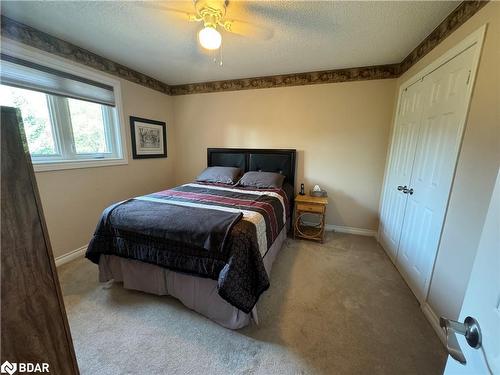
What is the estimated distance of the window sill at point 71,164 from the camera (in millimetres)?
2006

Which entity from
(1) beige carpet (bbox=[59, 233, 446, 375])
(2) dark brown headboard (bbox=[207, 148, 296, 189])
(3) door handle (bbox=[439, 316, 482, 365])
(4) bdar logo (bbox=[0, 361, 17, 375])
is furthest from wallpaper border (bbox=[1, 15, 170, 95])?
(3) door handle (bbox=[439, 316, 482, 365])

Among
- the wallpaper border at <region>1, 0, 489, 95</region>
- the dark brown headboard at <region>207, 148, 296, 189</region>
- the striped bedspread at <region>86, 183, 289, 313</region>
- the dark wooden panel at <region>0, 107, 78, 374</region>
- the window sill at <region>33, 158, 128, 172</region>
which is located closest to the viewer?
the dark wooden panel at <region>0, 107, 78, 374</region>

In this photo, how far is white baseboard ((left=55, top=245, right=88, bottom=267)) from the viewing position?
7.25ft

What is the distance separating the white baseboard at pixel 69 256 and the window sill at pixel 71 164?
970 millimetres

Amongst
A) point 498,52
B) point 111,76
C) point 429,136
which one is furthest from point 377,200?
point 111,76

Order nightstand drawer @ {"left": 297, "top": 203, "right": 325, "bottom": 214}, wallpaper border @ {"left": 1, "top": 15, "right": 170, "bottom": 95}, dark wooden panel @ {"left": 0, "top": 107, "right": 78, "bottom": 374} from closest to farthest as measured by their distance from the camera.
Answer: dark wooden panel @ {"left": 0, "top": 107, "right": 78, "bottom": 374}, wallpaper border @ {"left": 1, "top": 15, "right": 170, "bottom": 95}, nightstand drawer @ {"left": 297, "top": 203, "right": 325, "bottom": 214}

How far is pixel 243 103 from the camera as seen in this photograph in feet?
11.0

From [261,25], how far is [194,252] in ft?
6.71

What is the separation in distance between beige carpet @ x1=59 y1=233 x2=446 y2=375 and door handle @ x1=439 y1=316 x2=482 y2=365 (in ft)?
3.19

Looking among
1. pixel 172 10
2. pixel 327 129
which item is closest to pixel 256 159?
pixel 327 129

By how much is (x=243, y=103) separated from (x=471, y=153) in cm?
282

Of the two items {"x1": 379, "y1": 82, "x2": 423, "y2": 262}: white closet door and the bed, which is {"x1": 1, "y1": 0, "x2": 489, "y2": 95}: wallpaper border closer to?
{"x1": 379, "y1": 82, "x2": 423, "y2": 262}: white closet door

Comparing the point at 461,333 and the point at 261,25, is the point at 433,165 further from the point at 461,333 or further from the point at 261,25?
the point at 261,25

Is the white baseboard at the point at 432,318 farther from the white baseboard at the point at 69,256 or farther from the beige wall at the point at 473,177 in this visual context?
the white baseboard at the point at 69,256
